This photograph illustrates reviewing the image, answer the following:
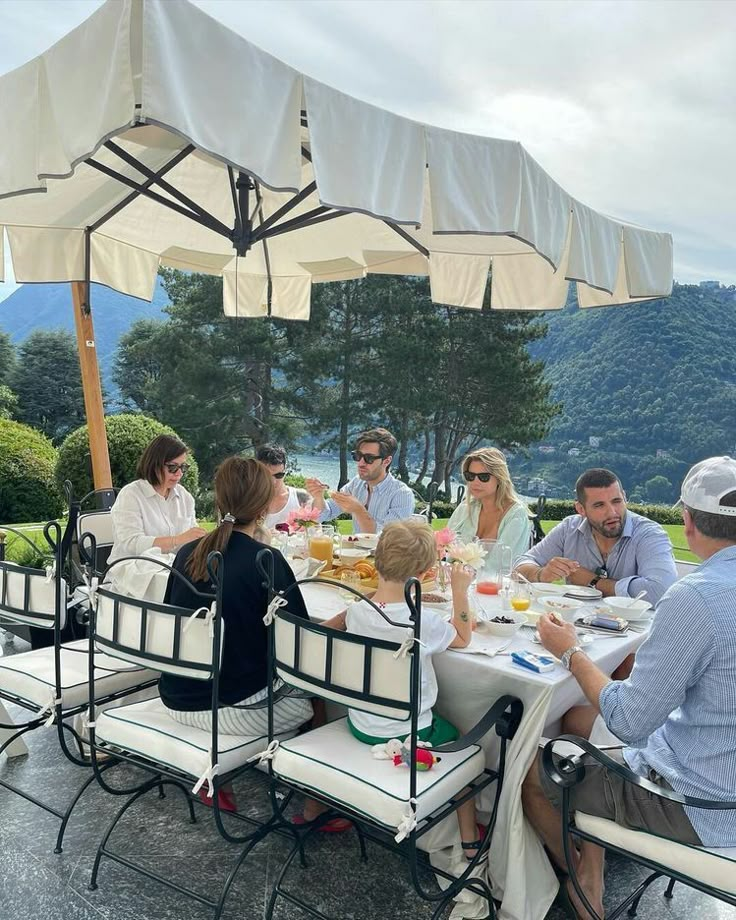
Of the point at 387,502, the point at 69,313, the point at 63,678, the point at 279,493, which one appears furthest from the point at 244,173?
the point at 69,313

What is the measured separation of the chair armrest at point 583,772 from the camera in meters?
1.81

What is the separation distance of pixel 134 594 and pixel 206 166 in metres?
2.91

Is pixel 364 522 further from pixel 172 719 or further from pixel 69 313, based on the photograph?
pixel 69 313

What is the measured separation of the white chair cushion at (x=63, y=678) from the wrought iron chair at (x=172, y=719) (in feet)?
0.81

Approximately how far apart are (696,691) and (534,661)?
586mm

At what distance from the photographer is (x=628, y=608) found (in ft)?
9.48

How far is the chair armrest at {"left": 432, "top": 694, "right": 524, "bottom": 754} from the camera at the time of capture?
215 cm

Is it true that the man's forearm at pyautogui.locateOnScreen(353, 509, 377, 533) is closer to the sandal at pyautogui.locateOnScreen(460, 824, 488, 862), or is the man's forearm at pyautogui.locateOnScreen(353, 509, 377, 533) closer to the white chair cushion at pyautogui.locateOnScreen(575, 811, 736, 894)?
the sandal at pyautogui.locateOnScreen(460, 824, 488, 862)

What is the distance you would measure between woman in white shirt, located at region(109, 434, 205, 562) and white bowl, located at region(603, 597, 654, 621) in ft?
6.58

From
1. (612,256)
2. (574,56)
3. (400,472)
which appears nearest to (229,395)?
(400,472)

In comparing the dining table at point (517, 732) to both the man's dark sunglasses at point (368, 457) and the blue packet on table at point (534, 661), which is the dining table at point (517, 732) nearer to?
the blue packet on table at point (534, 661)

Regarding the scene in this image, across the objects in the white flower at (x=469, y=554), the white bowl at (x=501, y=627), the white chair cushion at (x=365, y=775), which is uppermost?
the white flower at (x=469, y=554)

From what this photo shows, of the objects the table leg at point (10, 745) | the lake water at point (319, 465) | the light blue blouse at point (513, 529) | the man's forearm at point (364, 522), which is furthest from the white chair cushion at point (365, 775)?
the lake water at point (319, 465)

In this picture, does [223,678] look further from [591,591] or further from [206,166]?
[206,166]
